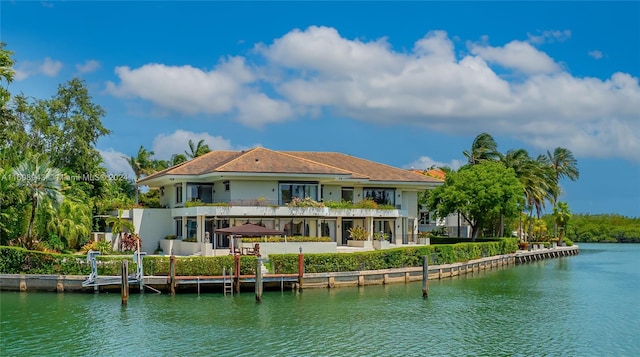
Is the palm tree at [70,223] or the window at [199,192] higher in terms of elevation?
the window at [199,192]

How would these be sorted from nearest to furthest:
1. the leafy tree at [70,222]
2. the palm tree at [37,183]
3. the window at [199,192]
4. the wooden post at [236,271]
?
the wooden post at [236,271] → the palm tree at [37,183] → the leafy tree at [70,222] → the window at [199,192]

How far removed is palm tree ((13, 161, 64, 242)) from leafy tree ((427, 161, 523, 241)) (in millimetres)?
35845

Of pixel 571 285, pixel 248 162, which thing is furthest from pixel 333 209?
pixel 571 285

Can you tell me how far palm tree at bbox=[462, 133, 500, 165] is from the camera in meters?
79.6

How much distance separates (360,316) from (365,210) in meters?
22.9

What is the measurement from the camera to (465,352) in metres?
26.2

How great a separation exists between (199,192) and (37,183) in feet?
43.7

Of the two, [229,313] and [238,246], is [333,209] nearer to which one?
[238,246]

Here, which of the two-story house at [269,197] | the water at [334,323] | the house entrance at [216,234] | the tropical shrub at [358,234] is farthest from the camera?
the tropical shrub at [358,234]

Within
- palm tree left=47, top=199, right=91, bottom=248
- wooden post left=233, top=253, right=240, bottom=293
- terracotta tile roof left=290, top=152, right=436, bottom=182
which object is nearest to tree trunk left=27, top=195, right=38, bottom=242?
palm tree left=47, top=199, right=91, bottom=248

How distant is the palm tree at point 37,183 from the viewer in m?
43.8

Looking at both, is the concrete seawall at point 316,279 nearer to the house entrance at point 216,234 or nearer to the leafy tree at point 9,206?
the leafy tree at point 9,206

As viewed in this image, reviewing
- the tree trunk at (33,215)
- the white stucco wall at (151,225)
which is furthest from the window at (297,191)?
the tree trunk at (33,215)

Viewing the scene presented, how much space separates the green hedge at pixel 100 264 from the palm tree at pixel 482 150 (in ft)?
153
